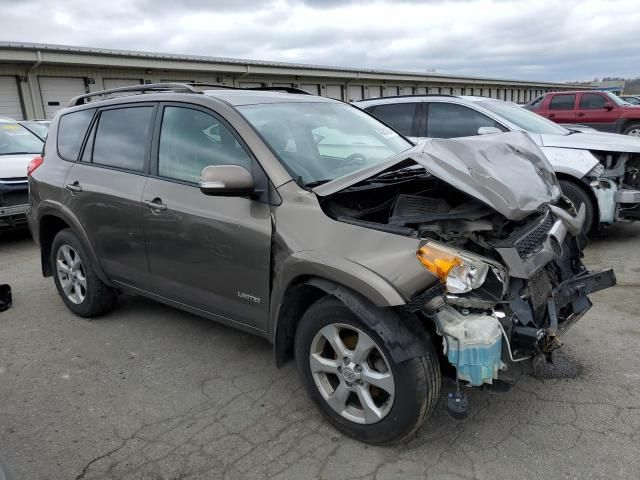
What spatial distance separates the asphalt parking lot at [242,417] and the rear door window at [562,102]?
15.1m

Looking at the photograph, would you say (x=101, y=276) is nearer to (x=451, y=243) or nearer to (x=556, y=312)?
(x=451, y=243)

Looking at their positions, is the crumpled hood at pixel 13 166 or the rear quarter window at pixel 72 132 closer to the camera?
the rear quarter window at pixel 72 132

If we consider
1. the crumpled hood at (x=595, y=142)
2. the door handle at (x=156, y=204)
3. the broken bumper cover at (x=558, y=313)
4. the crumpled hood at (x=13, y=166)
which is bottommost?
the broken bumper cover at (x=558, y=313)

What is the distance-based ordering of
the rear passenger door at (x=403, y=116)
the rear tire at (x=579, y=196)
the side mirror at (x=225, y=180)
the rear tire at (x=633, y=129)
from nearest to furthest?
the side mirror at (x=225, y=180) < the rear tire at (x=579, y=196) < the rear passenger door at (x=403, y=116) < the rear tire at (x=633, y=129)

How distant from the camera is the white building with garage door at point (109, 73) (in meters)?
18.4

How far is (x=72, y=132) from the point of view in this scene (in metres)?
4.54

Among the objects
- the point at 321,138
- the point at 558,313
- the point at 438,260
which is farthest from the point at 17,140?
the point at 558,313

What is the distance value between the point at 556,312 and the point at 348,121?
6.59ft

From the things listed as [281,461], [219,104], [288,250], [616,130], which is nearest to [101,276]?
[219,104]

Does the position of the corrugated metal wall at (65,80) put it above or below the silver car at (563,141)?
above

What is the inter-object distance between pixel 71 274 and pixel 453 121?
5000 millimetres

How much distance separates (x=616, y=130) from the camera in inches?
678

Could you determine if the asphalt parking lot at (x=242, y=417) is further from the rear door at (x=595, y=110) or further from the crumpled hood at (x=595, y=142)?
the rear door at (x=595, y=110)

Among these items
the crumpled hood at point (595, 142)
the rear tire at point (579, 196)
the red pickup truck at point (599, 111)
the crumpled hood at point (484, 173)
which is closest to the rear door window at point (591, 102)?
the red pickup truck at point (599, 111)
